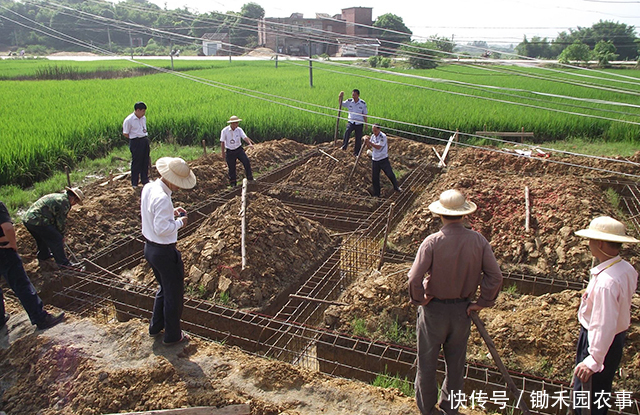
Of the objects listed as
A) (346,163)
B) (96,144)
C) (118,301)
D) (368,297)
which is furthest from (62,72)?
(368,297)

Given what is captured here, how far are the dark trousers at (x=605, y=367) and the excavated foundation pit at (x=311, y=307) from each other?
51 cm

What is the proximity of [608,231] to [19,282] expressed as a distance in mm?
4797

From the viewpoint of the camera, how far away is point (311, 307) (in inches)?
216

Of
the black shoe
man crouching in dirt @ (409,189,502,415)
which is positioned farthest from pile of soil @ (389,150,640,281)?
the black shoe

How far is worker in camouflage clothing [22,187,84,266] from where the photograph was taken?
5.29 metres

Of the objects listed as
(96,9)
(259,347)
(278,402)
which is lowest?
(259,347)

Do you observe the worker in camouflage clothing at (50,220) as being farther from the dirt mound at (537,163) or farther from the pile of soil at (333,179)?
the dirt mound at (537,163)

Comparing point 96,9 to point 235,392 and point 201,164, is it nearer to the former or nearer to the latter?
point 201,164

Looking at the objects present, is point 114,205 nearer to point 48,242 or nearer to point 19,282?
point 48,242

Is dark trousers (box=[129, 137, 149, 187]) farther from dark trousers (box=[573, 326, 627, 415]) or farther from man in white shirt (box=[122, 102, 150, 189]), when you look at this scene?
dark trousers (box=[573, 326, 627, 415])

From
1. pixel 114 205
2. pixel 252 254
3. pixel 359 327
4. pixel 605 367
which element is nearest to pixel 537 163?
pixel 252 254

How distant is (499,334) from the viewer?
13.7ft

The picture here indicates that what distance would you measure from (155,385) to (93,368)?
1.92 ft

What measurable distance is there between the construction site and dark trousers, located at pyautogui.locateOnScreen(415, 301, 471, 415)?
27cm
